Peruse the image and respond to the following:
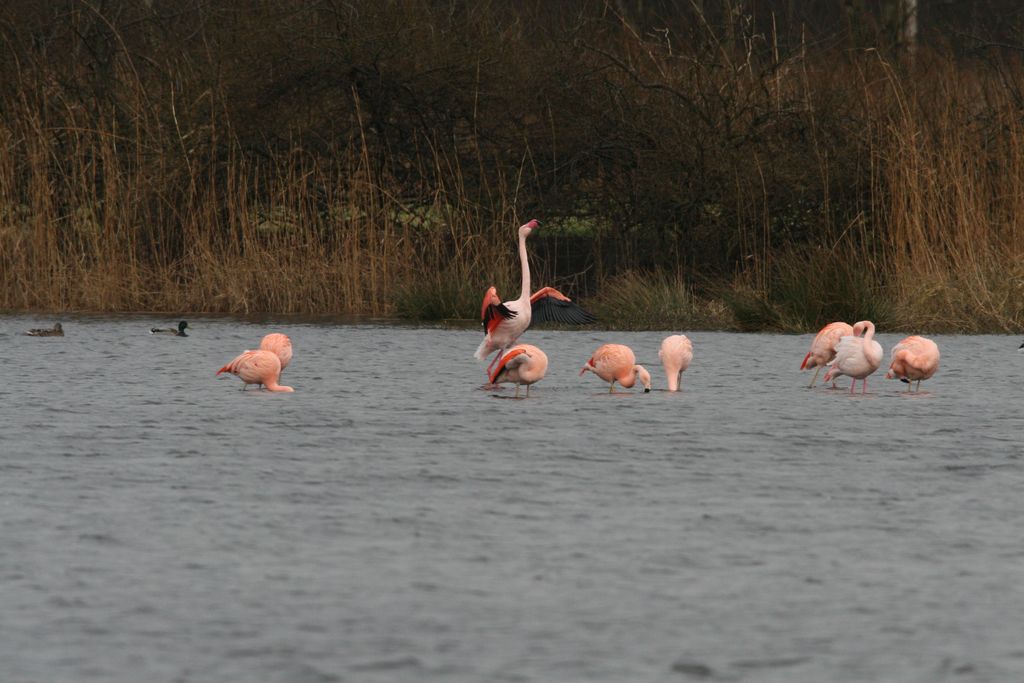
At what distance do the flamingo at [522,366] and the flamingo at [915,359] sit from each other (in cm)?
223

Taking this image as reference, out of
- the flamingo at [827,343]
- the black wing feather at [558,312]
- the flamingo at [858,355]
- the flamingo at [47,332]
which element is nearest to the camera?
the flamingo at [858,355]

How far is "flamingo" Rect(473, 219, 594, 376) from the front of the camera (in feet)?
41.6

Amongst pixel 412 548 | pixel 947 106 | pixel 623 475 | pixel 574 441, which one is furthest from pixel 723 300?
pixel 412 548

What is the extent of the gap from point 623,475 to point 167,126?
1401 cm

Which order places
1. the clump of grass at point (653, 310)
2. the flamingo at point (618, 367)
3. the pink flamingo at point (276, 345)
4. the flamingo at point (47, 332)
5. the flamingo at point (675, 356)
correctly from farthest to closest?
the clump of grass at point (653, 310) < the flamingo at point (47, 332) < the pink flamingo at point (276, 345) < the flamingo at point (675, 356) < the flamingo at point (618, 367)

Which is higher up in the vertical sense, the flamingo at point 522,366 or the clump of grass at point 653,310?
the clump of grass at point 653,310

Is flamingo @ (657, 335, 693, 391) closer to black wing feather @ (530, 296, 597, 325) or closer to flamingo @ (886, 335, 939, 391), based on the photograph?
flamingo @ (886, 335, 939, 391)

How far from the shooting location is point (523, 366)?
439 inches

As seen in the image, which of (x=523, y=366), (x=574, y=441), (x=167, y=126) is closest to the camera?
(x=574, y=441)

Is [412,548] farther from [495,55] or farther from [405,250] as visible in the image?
[495,55]

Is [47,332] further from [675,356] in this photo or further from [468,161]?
[675,356]

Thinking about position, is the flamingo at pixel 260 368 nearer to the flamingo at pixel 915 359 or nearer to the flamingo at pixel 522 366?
the flamingo at pixel 522 366

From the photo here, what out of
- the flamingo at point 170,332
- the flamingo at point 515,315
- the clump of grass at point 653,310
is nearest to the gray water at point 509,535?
the flamingo at point 515,315

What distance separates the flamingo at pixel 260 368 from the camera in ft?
37.3
